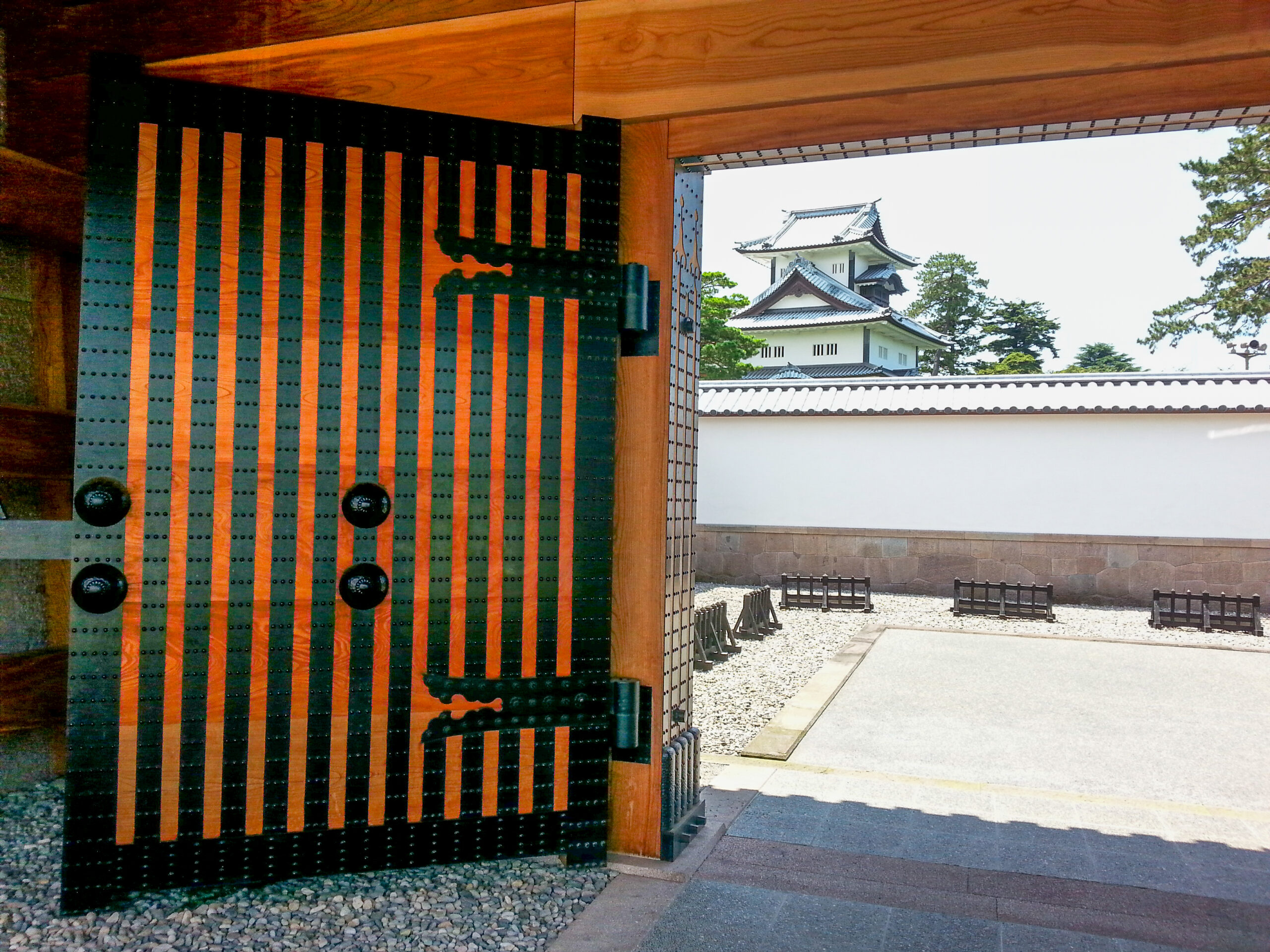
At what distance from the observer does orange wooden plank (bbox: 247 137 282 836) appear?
3.15 metres

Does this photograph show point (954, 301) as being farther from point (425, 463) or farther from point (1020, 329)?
point (425, 463)

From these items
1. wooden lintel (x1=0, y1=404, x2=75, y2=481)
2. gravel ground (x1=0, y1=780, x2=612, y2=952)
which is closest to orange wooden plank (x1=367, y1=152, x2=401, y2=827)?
gravel ground (x1=0, y1=780, x2=612, y2=952)

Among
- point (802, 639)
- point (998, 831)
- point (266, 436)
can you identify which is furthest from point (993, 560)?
point (266, 436)

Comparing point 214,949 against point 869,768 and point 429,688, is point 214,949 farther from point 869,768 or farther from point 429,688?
point 869,768

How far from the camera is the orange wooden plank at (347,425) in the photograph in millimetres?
3205

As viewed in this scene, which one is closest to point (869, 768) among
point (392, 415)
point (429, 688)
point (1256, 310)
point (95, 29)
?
point (429, 688)

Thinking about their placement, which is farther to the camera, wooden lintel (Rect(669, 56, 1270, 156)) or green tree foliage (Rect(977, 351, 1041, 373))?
green tree foliage (Rect(977, 351, 1041, 373))

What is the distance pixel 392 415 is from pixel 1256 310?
2556 centimetres

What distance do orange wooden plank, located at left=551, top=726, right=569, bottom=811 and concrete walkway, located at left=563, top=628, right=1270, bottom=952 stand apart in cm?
38

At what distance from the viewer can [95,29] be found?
13.0 ft

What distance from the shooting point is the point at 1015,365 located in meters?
38.8

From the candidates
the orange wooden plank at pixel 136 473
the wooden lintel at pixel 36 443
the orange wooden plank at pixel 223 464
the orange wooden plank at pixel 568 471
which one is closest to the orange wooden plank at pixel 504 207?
the orange wooden plank at pixel 568 471

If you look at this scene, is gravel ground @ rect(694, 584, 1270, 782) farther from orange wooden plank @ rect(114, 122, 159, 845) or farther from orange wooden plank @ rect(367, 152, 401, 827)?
orange wooden plank @ rect(114, 122, 159, 845)

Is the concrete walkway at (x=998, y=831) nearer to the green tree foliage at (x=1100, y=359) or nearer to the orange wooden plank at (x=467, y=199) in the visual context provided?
the orange wooden plank at (x=467, y=199)
